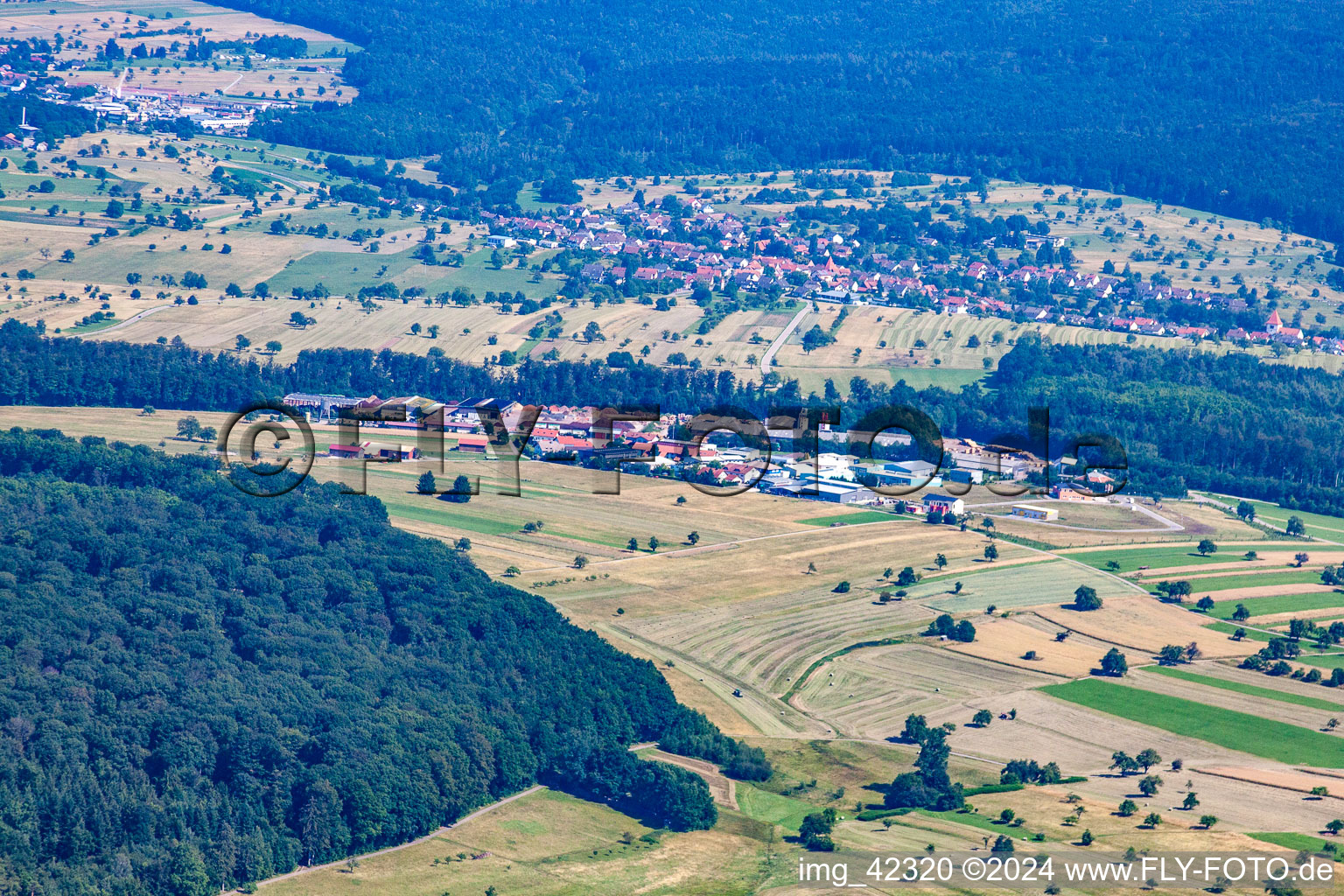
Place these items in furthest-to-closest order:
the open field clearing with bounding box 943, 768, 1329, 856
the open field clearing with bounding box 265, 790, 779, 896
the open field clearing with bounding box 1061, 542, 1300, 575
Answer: the open field clearing with bounding box 1061, 542, 1300, 575
the open field clearing with bounding box 943, 768, 1329, 856
the open field clearing with bounding box 265, 790, 779, 896

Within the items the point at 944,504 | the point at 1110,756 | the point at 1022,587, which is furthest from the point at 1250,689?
the point at 944,504

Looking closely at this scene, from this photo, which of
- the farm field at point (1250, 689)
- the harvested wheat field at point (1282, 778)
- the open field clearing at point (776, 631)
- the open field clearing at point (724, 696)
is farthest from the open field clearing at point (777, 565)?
the harvested wheat field at point (1282, 778)

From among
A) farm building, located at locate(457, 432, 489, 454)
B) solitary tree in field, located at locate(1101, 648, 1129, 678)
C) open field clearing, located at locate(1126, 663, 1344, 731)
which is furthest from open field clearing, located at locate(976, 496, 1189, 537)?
farm building, located at locate(457, 432, 489, 454)

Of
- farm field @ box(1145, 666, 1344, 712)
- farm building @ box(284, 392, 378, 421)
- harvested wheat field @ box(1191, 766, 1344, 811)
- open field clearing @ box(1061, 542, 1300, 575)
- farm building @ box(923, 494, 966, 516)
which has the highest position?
farm building @ box(284, 392, 378, 421)

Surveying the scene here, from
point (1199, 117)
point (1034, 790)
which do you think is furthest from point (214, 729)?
point (1199, 117)

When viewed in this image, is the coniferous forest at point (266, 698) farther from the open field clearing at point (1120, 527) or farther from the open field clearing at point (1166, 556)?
the open field clearing at point (1120, 527)

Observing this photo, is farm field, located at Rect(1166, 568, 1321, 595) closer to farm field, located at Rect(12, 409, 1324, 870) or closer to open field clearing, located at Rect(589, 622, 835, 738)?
farm field, located at Rect(12, 409, 1324, 870)
